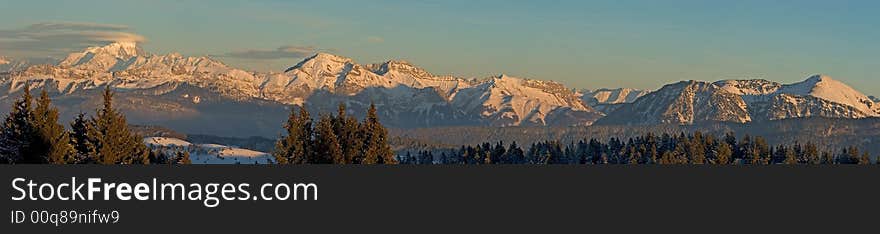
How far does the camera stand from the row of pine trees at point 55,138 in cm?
6806

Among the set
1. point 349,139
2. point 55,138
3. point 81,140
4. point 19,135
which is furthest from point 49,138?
point 349,139

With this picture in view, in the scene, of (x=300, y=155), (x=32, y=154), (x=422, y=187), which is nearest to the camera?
(x=422, y=187)

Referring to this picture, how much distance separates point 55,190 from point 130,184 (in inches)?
105

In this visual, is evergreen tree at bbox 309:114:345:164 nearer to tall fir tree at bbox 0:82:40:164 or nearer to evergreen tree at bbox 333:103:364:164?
evergreen tree at bbox 333:103:364:164

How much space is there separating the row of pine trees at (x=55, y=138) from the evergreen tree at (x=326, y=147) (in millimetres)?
17143

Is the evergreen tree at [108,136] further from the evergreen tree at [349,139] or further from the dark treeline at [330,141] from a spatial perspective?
the evergreen tree at [349,139]

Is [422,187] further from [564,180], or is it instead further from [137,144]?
[137,144]

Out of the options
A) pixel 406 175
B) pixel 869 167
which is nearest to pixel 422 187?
pixel 406 175

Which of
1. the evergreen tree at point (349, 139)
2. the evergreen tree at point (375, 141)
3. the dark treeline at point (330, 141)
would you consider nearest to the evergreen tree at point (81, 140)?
the dark treeline at point (330, 141)

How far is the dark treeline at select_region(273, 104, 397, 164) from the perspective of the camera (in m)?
85.8

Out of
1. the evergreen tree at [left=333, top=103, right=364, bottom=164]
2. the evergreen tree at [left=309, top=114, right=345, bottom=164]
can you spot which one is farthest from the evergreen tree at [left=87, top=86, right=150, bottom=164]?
the evergreen tree at [left=333, top=103, right=364, bottom=164]

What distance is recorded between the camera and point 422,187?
45.8 meters

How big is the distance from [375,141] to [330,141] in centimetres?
725

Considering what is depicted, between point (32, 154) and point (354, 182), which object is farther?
point (32, 154)
